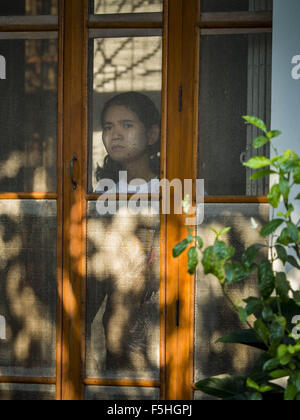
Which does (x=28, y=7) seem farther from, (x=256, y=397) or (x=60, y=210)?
(x=256, y=397)

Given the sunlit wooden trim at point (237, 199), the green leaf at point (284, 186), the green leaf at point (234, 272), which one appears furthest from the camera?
the sunlit wooden trim at point (237, 199)

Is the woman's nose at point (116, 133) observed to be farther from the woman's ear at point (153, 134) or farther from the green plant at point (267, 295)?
the green plant at point (267, 295)

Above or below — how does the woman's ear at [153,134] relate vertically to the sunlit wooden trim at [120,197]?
above

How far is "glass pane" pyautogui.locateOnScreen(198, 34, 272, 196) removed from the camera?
253 centimetres

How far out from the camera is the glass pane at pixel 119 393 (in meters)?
2.57

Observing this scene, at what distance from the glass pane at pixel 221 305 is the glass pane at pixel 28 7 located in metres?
1.29

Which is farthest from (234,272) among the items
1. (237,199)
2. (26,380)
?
(26,380)

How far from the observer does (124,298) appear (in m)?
2.58

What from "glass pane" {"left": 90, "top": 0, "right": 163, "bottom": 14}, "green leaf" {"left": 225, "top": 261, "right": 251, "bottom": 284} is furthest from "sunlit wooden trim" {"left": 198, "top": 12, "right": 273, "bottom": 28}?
"green leaf" {"left": 225, "top": 261, "right": 251, "bottom": 284}

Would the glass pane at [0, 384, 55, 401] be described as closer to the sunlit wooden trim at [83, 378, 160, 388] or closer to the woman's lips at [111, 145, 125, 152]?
the sunlit wooden trim at [83, 378, 160, 388]

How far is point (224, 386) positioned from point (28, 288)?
131 centimetres

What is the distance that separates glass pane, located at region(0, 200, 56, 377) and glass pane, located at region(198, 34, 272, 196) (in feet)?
2.81

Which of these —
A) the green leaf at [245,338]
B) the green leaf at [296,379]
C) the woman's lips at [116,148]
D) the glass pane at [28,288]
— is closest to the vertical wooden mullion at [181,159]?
the woman's lips at [116,148]

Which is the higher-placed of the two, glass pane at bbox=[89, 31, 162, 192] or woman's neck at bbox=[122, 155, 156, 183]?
glass pane at bbox=[89, 31, 162, 192]
